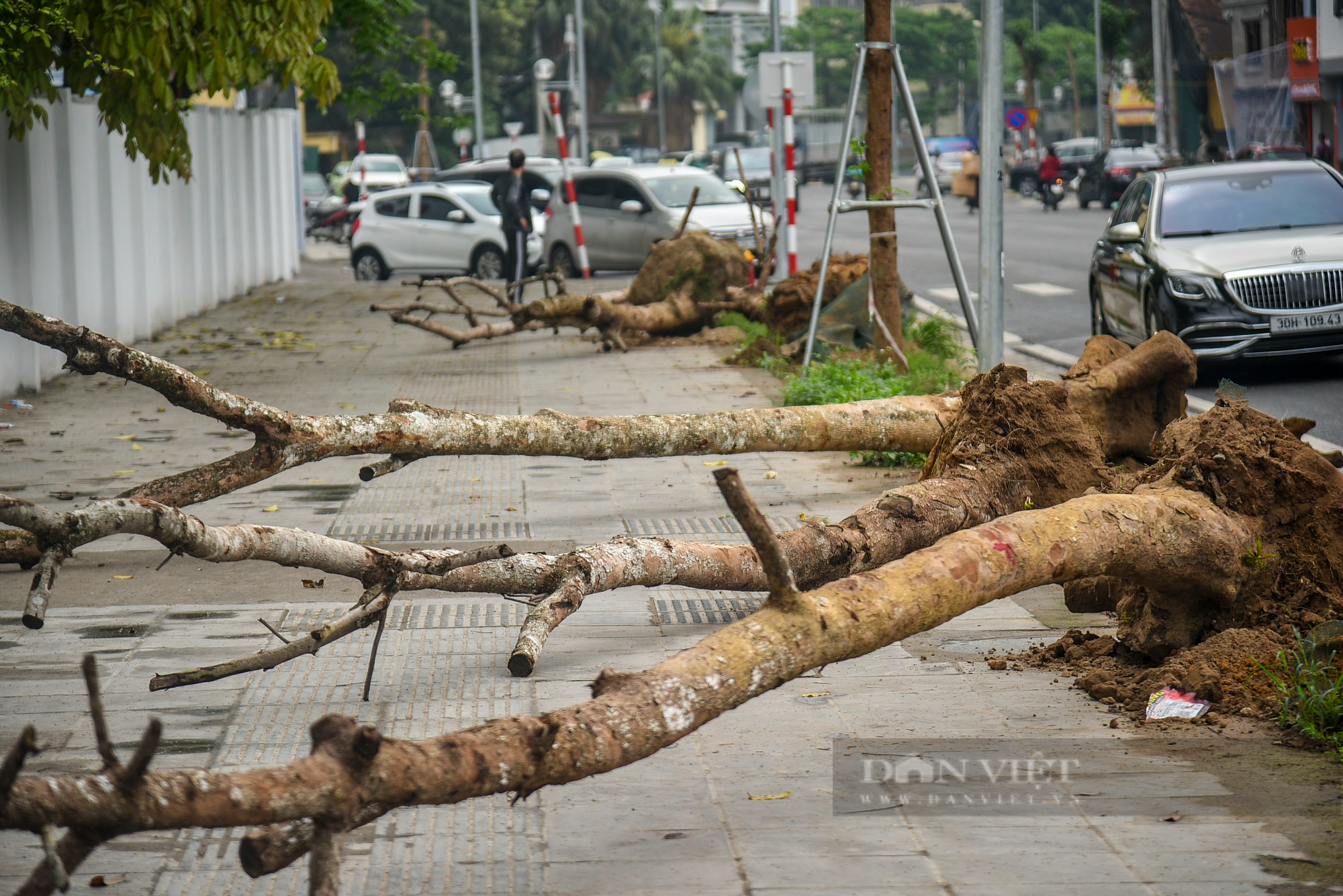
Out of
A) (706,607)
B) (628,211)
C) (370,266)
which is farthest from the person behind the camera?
(370,266)

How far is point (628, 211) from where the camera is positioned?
876 inches

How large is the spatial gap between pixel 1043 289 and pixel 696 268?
21.3 feet

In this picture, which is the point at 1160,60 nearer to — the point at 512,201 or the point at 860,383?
the point at 512,201

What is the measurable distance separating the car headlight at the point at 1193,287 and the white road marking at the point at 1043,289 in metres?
7.85

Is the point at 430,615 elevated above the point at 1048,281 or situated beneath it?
situated beneath

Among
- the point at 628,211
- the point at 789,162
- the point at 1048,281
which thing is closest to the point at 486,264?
the point at 628,211

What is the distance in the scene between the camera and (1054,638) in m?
5.48

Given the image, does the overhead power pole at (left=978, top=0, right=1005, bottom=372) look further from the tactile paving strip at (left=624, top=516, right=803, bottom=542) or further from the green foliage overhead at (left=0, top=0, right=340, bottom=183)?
the green foliage overhead at (left=0, top=0, right=340, bottom=183)

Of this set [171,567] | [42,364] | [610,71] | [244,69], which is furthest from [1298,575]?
[610,71]

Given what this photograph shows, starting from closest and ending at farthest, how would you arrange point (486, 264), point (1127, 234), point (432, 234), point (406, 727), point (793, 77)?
point (406, 727) < point (1127, 234) < point (793, 77) < point (486, 264) < point (432, 234)

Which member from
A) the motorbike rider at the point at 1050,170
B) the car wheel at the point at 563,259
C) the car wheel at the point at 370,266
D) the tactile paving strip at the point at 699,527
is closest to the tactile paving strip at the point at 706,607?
the tactile paving strip at the point at 699,527

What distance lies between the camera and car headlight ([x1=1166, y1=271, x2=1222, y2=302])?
11.1m

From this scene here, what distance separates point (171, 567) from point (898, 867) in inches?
166

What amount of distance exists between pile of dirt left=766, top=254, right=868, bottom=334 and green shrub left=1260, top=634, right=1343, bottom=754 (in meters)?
8.62
